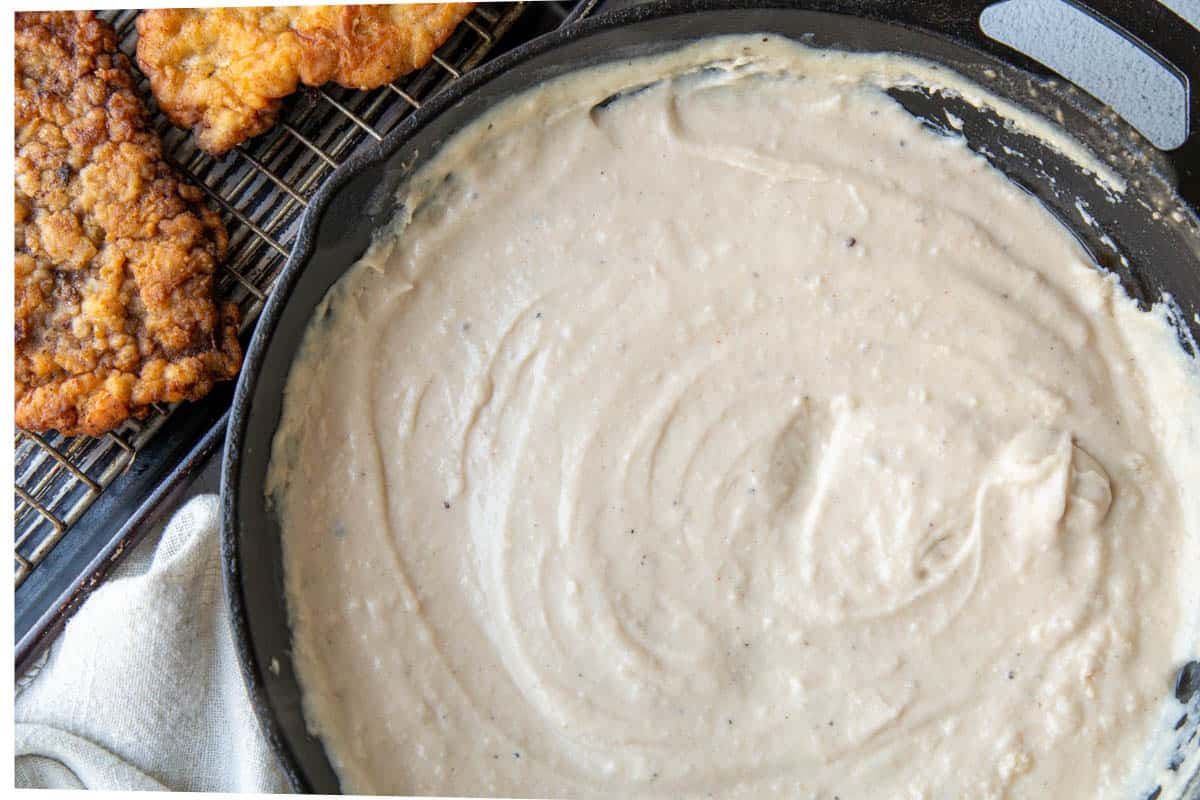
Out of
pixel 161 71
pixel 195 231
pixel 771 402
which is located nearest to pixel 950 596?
pixel 771 402

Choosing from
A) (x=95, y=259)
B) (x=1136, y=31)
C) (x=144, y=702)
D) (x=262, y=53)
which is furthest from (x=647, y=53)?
(x=144, y=702)

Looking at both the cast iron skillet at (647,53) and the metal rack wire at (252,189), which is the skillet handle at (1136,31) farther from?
the metal rack wire at (252,189)

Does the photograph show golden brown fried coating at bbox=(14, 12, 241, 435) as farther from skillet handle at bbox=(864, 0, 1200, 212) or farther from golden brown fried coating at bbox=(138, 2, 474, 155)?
skillet handle at bbox=(864, 0, 1200, 212)

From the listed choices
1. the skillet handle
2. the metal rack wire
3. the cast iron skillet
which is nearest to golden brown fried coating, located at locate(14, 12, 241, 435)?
the metal rack wire

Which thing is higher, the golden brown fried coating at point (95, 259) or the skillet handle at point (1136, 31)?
the skillet handle at point (1136, 31)

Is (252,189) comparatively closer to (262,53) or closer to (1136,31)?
(262,53)

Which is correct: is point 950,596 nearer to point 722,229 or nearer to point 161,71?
point 722,229

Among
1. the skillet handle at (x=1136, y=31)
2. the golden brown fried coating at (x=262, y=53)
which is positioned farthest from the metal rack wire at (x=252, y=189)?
the skillet handle at (x=1136, y=31)

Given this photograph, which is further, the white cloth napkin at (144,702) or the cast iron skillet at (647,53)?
the white cloth napkin at (144,702)
